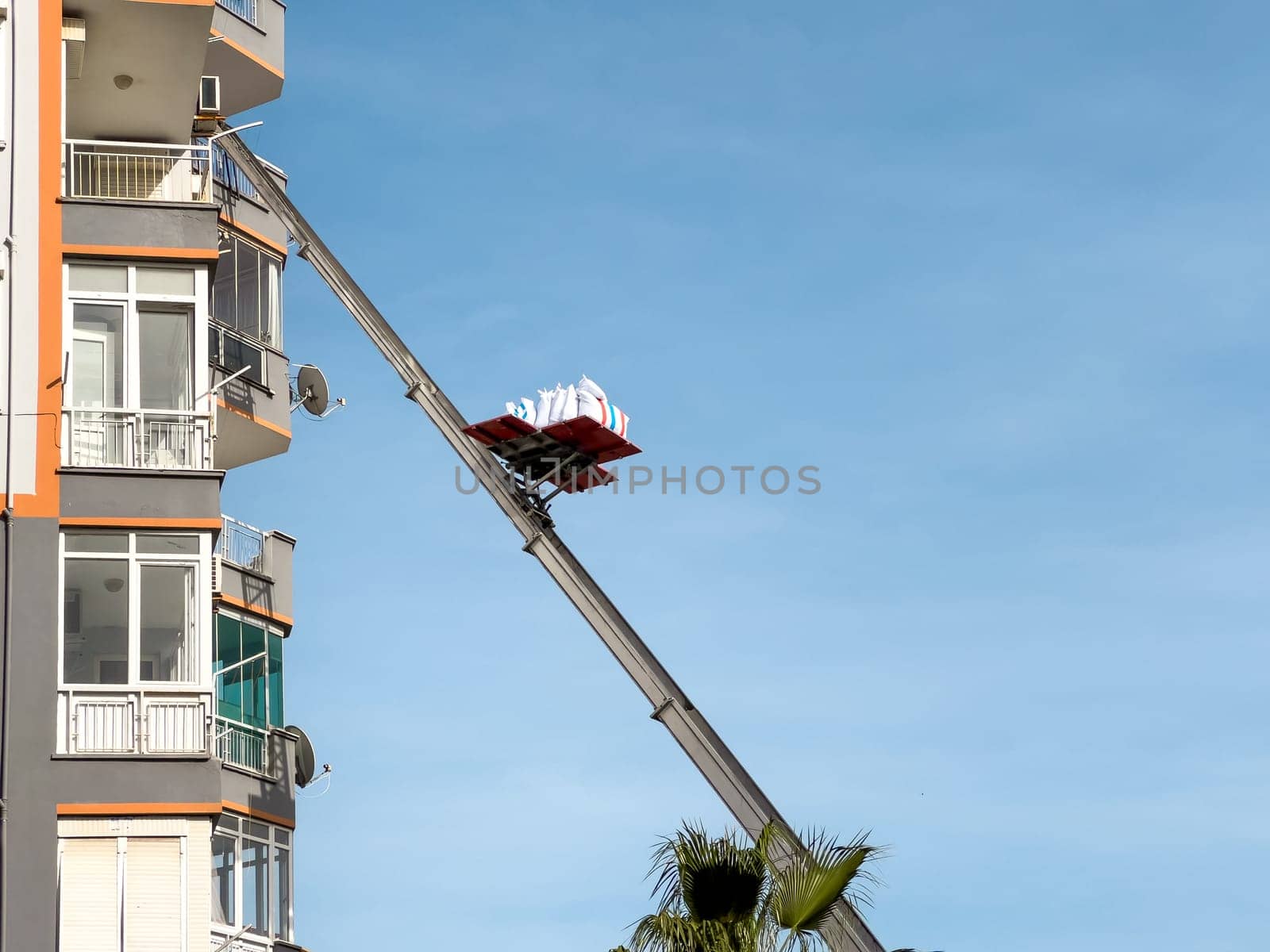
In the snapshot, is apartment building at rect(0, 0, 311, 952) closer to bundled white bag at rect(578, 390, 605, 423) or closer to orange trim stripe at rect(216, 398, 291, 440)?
orange trim stripe at rect(216, 398, 291, 440)

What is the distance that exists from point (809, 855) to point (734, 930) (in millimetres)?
1051

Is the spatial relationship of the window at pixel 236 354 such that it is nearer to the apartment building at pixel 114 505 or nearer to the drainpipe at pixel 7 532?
the apartment building at pixel 114 505

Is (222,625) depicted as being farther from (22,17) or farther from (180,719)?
(22,17)

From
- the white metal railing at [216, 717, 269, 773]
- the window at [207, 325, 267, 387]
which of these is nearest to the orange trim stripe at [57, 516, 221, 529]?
the white metal railing at [216, 717, 269, 773]

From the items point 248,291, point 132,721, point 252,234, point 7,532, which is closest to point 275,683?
point 248,291

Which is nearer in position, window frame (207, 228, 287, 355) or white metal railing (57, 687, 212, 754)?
white metal railing (57, 687, 212, 754)

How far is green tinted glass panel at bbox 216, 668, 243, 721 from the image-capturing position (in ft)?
109

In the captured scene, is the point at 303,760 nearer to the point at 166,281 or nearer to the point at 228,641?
the point at 228,641

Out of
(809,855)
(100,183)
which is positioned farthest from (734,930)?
(100,183)

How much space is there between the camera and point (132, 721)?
25688 millimetres

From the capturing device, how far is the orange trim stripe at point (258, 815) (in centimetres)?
3197

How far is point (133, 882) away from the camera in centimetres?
2503

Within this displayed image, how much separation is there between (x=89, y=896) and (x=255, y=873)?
766cm

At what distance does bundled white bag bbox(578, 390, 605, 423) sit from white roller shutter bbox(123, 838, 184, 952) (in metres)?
9.62
